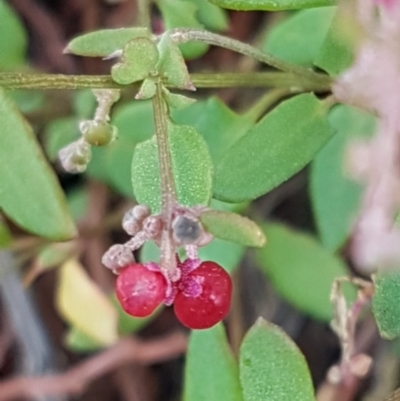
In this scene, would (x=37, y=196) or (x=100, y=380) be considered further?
(x=100, y=380)

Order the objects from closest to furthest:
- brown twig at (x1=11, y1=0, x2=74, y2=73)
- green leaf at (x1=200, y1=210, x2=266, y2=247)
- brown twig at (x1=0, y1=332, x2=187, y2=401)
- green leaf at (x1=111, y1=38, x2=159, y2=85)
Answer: green leaf at (x1=200, y1=210, x2=266, y2=247) → green leaf at (x1=111, y1=38, x2=159, y2=85) → brown twig at (x1=0, y1=332, x2=187, y2=401) → brown twig at (x1=11, y1=0, x2=74, y2=73)

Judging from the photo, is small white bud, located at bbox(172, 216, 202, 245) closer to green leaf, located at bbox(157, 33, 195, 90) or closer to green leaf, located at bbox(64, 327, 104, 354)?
green leaf, located at bbox(157, 33, 195, 90)

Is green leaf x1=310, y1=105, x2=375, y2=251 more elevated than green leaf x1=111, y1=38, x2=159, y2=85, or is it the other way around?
green leaf x1=111, y1=38, x2=159, y2=85

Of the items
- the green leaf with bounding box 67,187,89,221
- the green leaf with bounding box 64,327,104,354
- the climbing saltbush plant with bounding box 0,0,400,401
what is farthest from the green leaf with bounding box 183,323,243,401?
the green leaf with bounding box 67,187,89,221

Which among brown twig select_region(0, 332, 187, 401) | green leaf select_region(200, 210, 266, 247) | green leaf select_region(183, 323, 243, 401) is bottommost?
brown twig select_region(0, 332, 187, 401)

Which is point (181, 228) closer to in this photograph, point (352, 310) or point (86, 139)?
point (86, 139)

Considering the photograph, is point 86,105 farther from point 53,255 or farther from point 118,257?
point 118,257

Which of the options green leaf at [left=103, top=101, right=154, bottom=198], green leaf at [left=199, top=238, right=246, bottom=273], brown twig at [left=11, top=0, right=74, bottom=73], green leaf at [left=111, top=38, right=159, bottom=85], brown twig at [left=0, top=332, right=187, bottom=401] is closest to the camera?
green leaf at [left=111, top=38, right=159, bottom=85]

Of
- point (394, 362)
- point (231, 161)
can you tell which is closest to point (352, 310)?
point (231, 161)

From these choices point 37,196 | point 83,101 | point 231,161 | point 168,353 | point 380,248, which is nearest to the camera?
point 380,248
